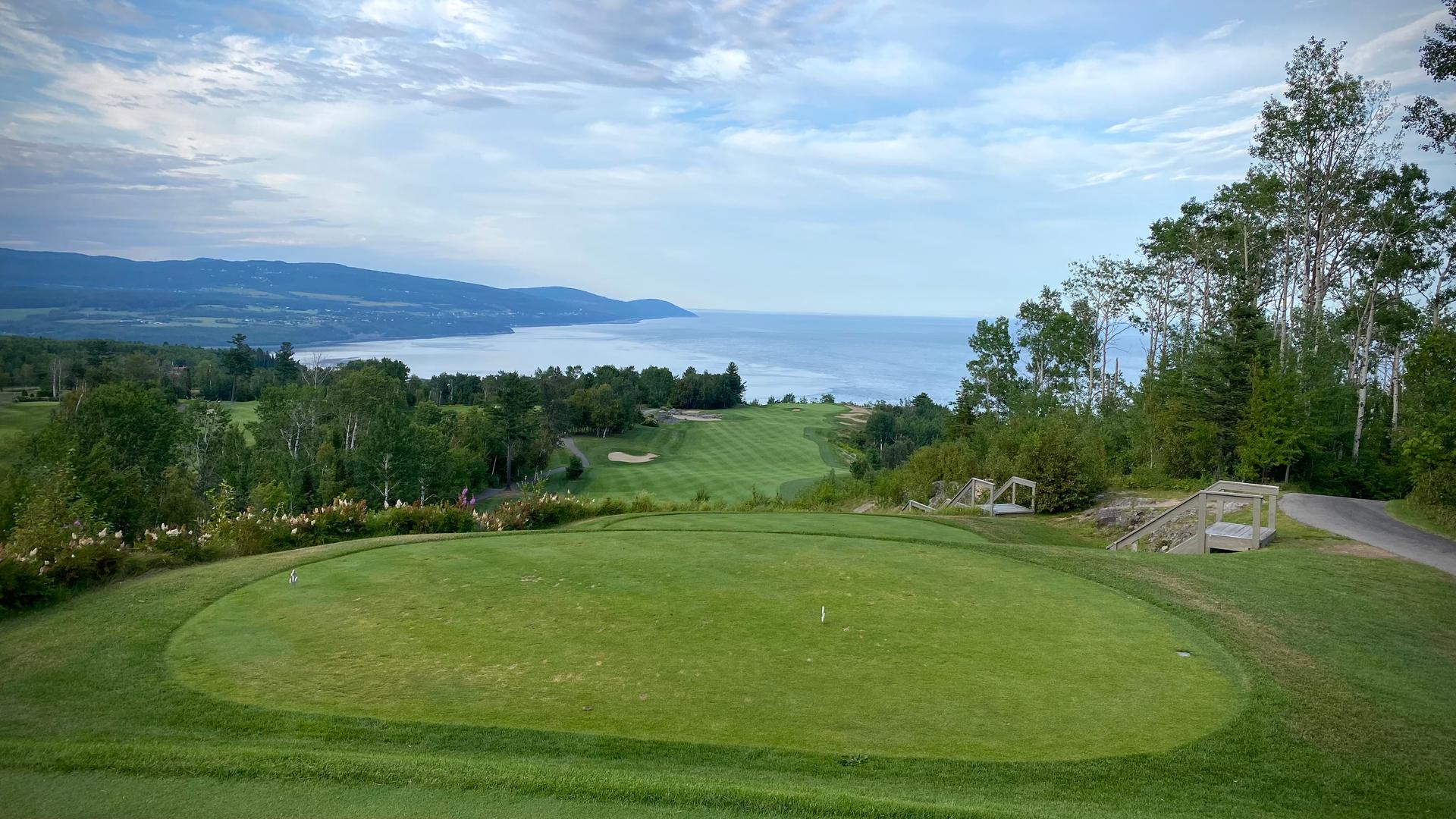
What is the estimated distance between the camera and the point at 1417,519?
16828 millimetres

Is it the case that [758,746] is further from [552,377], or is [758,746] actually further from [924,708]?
[552,377]

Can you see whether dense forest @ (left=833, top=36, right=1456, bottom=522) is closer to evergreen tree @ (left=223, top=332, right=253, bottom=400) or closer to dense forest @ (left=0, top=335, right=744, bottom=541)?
dense forest @ (left=0, top=335, right=744, bottom=541)

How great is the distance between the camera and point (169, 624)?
344 inches

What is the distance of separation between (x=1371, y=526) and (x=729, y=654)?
15473 millimetres

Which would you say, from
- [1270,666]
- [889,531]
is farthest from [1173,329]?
[1270,666]

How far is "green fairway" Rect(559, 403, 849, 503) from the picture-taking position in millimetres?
56531

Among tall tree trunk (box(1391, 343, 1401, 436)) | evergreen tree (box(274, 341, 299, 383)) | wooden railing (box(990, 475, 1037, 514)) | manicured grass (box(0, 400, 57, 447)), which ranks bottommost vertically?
manicured grass (box(0, 400, 57, 447))

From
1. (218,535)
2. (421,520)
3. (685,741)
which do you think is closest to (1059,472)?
(421,520)

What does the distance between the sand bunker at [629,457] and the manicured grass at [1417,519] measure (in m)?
55.3

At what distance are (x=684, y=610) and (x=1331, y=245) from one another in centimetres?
3185

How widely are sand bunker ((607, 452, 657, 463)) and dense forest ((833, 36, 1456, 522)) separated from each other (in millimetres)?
35238

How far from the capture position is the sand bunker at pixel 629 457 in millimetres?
68688

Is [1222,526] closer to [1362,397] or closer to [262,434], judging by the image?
[1362,397]

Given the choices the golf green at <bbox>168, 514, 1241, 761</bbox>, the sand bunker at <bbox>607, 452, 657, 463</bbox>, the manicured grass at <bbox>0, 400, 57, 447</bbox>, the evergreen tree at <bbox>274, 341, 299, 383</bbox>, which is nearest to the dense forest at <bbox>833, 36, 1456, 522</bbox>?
the golf green at <bbox>168, 514, 1241, 761</bbox>
